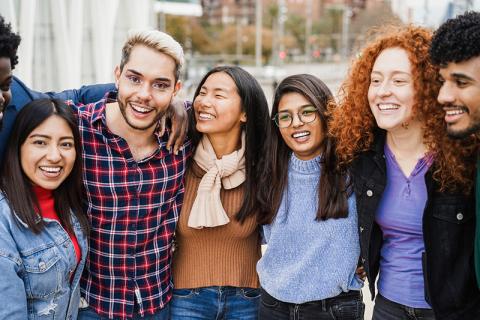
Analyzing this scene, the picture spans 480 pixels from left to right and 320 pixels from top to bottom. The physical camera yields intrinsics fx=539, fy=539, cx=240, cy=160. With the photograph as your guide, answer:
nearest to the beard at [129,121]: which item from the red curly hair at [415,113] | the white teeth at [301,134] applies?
the white teeth at [301,134]

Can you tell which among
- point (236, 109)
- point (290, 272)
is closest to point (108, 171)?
point (236, 109)

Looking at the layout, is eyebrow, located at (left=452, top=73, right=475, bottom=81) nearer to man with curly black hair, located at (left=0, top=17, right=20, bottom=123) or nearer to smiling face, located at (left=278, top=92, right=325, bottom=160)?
smiling face, located at (left=278, top=92, right=325, bottom=160)

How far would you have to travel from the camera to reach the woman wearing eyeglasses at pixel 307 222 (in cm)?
316

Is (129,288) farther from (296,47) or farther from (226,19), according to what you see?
(226,19)

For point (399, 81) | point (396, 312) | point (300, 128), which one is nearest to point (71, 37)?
point (300, 128)

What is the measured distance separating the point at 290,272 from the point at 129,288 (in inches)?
37.4

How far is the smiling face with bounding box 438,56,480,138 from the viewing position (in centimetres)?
254

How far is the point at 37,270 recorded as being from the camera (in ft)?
8.64

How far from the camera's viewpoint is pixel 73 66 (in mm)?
12500

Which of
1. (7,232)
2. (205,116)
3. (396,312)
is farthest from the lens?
(205,116)

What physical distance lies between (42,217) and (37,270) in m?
0.28

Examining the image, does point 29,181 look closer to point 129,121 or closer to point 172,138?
point 129,121

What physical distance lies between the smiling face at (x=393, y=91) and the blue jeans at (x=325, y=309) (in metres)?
1.04

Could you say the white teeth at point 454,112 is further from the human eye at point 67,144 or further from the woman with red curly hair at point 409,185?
the human eye at point 67,144
